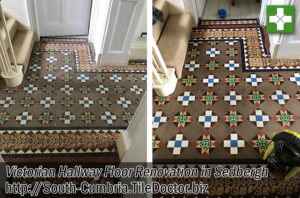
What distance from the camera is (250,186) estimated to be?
3217mm

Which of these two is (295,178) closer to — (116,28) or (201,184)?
(201,184)

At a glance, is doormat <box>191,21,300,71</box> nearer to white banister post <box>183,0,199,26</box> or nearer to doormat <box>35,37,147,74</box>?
white banister post <box>183,0,199,26</box>

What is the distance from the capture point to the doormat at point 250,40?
171 inches

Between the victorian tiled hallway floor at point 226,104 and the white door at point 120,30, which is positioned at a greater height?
the white door at point 120,30

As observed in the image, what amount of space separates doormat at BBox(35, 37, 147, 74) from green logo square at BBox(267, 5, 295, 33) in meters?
1.56

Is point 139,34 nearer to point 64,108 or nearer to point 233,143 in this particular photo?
point 64,108

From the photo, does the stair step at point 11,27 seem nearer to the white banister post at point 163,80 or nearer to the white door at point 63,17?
the white door at point 63,17

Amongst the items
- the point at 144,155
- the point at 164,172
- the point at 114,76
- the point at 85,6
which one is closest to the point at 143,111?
the point at 144,155

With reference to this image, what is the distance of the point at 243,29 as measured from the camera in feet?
16.3

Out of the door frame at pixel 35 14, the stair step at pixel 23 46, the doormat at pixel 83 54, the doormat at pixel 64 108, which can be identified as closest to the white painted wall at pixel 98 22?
the door frame at pixel 35 14

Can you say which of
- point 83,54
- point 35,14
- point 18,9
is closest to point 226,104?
point 83,54

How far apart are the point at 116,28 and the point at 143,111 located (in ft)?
4.47

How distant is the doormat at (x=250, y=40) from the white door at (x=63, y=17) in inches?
53.2

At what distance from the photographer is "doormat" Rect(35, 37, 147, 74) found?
4.09m
